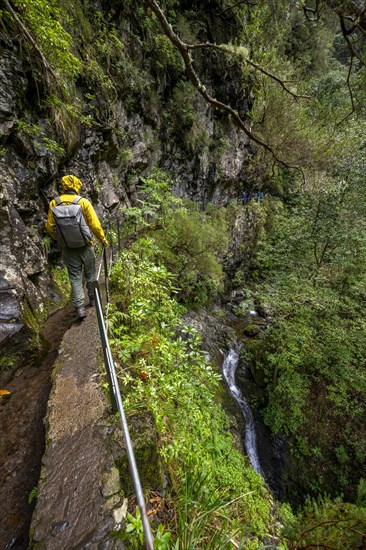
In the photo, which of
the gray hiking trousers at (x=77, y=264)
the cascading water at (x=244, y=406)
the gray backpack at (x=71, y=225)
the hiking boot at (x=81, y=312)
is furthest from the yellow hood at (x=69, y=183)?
the cascading water at (x=244, y=406)

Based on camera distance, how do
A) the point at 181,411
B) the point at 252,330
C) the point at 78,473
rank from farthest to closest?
the point at 252,330, the point at 181,411, the point at 78,473

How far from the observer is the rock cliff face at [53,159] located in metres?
3.73

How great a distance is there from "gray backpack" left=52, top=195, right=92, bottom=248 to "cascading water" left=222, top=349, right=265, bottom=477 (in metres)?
8.09

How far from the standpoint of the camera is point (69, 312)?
4.39m

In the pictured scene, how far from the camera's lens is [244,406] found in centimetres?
885

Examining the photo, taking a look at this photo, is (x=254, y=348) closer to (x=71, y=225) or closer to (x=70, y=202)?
(x=71, y=225)

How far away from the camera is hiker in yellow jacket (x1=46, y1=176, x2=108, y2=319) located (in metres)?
3.31

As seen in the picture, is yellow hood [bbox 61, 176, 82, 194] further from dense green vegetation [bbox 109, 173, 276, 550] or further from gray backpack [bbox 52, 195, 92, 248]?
dense green vegetation [bbox 109, 173, 276, 550]

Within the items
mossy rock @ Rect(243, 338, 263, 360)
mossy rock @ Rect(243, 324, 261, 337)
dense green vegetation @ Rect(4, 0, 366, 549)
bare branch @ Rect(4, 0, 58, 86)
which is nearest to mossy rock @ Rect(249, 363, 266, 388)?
dense green vegetation @ Rect(4, 0, 366, 549)

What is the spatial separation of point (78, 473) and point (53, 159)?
5.71m

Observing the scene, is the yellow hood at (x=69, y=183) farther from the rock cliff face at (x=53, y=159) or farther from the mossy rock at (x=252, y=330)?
the mossy rock at (x=252, y=330)

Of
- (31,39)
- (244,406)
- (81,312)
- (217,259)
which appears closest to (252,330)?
(244,406)

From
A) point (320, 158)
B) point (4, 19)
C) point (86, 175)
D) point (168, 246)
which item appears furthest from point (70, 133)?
point (320, 158)

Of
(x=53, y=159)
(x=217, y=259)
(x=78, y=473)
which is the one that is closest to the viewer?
(x=78, y=473)
